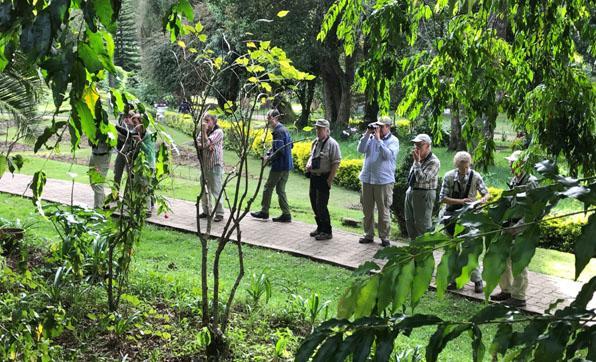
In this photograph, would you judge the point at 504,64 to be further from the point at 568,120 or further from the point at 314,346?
the point at 314,346

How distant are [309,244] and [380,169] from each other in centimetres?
152

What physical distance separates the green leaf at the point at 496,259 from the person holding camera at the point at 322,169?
7692 millimetres

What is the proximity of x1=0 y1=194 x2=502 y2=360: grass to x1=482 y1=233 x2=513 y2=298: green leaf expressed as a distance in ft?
11.5

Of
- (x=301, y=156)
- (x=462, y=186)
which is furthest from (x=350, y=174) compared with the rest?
(x=462, y=186)

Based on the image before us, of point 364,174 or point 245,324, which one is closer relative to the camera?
point 245,324

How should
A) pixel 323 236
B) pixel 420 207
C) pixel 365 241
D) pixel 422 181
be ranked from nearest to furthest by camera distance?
pixel 422 181, pixel 420 207, pixel 365 241, pixel 323 236

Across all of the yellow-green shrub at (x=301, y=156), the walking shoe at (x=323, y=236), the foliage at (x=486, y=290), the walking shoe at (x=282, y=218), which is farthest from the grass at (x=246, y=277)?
the yellow-green shrub at (x=301, y=156)

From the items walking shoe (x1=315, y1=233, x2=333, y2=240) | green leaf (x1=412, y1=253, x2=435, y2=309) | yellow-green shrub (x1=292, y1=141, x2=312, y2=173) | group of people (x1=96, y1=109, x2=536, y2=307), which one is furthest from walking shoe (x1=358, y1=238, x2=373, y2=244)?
yellow-green shrub (x1=292, y1=141, x2=312, y2=173)

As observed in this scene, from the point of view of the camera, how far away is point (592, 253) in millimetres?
1178

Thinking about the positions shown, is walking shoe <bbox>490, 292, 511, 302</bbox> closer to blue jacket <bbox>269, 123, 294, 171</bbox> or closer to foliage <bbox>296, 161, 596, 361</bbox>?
blue jacket <bbox>269, 123, 294, 171</bbox>

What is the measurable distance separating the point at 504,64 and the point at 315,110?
114 ft

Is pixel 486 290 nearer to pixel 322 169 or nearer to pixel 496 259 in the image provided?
pixel 496 259

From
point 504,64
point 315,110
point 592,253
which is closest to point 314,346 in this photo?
point 592,253

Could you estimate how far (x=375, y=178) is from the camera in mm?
8883
